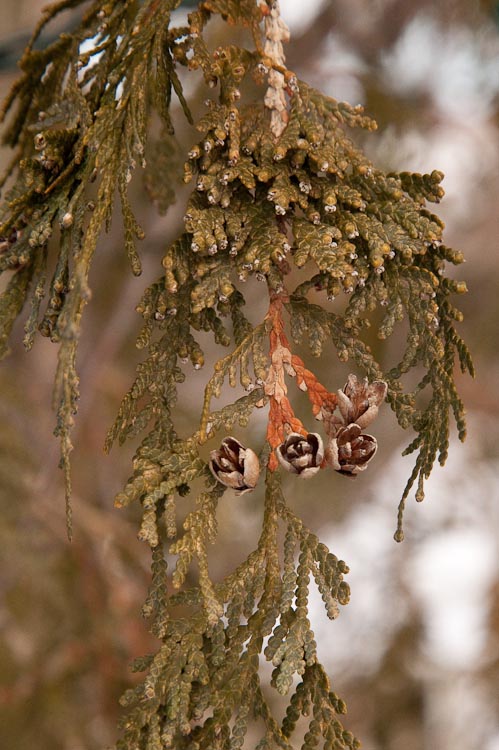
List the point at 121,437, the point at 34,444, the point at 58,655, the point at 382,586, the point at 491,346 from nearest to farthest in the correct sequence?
1. the point at 121,437
2. the point at 58,655
3. the point at 34,444
4. the point at 491,346
5. the point at 382,586

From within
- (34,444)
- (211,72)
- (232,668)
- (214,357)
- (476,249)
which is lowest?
(232,668)

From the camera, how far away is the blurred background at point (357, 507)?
1.28 meters

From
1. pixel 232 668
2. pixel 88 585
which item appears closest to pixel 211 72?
pixel 232 668

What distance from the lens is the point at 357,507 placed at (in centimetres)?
191

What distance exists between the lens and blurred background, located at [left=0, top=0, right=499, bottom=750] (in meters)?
1.28

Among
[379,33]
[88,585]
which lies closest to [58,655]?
[88,585]

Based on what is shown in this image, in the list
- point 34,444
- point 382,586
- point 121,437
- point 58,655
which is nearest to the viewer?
point 121,437

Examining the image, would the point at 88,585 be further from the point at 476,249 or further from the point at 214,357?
the point at 476,249

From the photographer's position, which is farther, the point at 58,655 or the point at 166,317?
the point at 58,655

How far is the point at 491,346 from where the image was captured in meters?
1.81

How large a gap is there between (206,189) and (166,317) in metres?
0.08

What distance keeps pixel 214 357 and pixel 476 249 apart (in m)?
0.65

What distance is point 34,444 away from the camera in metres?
1.48

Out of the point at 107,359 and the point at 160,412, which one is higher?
the point at 107,359
